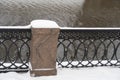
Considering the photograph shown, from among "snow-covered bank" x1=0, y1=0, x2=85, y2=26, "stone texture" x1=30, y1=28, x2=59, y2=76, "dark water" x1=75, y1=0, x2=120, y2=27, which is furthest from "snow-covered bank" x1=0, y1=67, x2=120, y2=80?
"dark water" x1=75, y1=0, x2=120, y2=27

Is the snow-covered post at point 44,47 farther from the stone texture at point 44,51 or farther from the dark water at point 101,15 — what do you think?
the dark water at point 101,15

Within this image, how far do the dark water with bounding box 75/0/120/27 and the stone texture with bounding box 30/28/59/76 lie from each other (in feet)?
46.5

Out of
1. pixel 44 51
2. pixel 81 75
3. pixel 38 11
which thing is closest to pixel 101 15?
pixel 38 11

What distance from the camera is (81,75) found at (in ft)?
20.5

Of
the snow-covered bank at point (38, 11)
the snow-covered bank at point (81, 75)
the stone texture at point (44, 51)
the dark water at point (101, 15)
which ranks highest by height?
the stone texture at point (44, 51)

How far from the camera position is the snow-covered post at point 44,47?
18.3 ft

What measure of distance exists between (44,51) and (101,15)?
60.6 feet

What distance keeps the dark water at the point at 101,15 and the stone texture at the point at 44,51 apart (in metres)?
14.2

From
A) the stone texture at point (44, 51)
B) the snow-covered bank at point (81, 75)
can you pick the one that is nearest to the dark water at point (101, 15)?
the snow-covered bank at point (81, 75)

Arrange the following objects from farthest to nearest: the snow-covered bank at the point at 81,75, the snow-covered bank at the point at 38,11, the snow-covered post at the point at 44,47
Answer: the snow-covered bank at the point at 38,11
the snow-covered bank at the point at 81,75
the snow-covered post at the point at 44,47

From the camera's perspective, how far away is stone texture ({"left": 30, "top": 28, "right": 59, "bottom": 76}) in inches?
221

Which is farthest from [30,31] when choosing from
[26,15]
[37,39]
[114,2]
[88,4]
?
[114,2]

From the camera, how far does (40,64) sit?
→ 5.91 meters

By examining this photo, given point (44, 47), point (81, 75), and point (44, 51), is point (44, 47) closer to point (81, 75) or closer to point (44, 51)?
point (44, 51)
